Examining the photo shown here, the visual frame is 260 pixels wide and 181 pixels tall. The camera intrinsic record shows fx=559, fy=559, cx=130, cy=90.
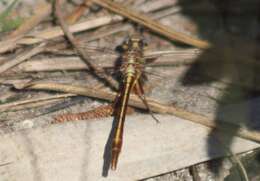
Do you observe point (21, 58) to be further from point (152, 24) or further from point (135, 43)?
point (152, 24)

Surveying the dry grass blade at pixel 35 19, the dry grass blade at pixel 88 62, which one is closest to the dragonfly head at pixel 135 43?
the dry grass blade at pixel 88 62

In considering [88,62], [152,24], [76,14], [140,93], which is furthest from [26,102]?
[152,24]

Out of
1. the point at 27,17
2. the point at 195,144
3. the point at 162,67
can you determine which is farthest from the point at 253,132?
the point at 27,17

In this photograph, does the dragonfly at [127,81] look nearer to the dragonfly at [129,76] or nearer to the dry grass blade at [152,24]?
the dragonfly at [129,76]

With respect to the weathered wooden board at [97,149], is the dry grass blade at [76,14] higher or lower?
higher

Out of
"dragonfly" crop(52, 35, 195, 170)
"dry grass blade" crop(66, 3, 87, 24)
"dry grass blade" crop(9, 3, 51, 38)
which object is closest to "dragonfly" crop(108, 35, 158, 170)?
"dragonfly" crop(52, 35, 195, 170)

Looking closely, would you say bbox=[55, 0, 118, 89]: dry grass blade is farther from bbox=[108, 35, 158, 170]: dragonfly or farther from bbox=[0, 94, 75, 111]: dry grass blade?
bbox=[0, 94, 75, 111]: dry grass blade
